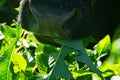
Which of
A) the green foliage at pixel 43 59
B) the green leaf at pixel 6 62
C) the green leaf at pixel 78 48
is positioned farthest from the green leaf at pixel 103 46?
the green leaf at pixel 6 62

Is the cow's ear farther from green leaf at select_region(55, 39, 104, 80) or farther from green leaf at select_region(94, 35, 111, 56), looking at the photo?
green leaf at select_region(94, 35, 111, 56)

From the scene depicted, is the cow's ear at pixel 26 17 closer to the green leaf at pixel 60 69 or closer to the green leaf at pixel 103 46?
the green leaf at pixel 60 69

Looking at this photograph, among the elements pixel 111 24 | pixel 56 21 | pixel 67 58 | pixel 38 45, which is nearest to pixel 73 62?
pixel 67 58

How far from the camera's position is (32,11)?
4.18 feet

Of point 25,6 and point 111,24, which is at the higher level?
point 25,6

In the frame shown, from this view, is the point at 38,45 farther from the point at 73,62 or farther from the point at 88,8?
the point at 88,8

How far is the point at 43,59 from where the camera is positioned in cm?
142

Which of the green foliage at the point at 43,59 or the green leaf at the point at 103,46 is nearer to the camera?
the green foliage at the point at 43,59

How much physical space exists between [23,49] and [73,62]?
0.63 feet

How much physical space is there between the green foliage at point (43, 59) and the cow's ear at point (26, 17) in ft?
0.27

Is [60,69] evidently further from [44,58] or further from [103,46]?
[103,46]

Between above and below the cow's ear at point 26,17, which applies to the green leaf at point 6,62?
below

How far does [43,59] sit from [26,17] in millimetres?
137

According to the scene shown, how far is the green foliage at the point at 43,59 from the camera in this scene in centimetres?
136
